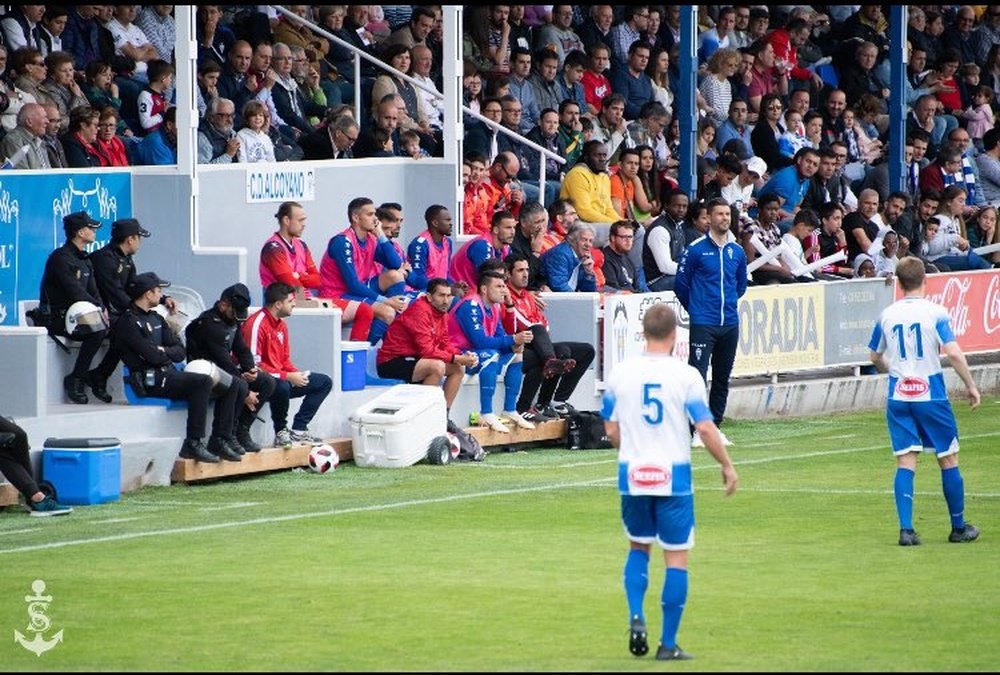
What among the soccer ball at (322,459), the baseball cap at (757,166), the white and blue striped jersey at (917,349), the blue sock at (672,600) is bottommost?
the soccer ball at (322,459)

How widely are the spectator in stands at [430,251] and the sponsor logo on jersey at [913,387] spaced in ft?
25.4

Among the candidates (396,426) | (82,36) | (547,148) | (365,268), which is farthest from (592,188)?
(396,426)

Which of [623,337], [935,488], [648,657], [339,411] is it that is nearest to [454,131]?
[623,337]

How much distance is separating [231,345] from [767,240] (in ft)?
27.1

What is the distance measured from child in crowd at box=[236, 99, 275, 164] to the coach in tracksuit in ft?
14.4

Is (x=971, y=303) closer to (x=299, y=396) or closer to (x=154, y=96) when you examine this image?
(x=299, y=396)

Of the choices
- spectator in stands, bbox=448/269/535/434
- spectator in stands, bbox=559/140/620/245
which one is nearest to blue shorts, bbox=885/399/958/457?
spectator in stands, bbox=448/269/535/434

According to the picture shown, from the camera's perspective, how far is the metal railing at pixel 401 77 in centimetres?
2272

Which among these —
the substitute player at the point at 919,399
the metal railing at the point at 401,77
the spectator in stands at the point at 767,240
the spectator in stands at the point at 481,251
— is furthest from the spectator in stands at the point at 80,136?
the substitute player at the point at 919,399

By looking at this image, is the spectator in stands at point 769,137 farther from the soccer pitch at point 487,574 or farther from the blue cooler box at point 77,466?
the blue cooler box at point 77,466

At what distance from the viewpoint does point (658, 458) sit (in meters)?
9.93

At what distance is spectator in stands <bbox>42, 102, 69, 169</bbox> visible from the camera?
18.6m

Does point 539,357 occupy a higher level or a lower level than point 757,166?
lower

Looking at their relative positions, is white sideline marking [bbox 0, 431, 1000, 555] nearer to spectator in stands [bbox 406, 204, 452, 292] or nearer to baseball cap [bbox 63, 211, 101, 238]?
baseball cap [bbox 63, 211, 101, 238]
